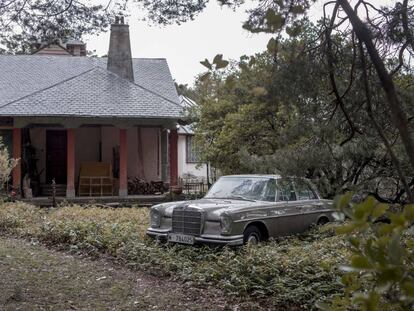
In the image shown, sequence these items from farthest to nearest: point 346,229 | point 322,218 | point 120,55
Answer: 1. point 120,55
2. point 322,218
3. point 346,229

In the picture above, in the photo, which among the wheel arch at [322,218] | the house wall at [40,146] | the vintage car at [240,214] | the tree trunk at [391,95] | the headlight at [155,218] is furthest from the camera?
the house wall at [40,146]

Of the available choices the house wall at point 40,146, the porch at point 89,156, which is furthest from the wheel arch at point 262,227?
the house wall at point 40,146

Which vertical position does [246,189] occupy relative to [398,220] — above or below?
below

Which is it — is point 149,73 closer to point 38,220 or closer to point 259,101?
point 38,220

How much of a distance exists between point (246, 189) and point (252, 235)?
119 cm

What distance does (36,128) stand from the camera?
830 inches

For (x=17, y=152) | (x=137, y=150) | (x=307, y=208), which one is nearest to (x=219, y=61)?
(x=307, y=208)

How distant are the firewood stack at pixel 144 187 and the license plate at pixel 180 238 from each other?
10.6 metres

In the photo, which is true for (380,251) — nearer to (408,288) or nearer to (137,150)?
(408,288)

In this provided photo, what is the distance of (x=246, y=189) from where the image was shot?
1037cm

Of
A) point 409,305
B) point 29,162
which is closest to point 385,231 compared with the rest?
point 409,305

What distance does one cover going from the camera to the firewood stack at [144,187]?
1991 centimetres

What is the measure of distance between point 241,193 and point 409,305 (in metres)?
8.74

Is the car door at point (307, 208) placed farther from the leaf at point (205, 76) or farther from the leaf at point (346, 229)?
the leaf at point (346, 229)
